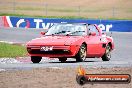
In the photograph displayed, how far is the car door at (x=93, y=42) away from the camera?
20.0 metres

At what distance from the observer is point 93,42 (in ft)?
66.6

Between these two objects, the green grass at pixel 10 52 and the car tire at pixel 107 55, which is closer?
the car tire at pixel 107 55

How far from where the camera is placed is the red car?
738 inches

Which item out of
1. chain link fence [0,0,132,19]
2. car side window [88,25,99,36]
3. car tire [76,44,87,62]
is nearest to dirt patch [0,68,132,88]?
car tire [76,44,87,62]

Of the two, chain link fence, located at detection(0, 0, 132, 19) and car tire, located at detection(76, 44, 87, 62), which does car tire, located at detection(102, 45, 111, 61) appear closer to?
car tire, located at detection(76, 44, 87, 62)

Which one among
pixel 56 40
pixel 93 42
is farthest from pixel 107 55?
pixel 56 40

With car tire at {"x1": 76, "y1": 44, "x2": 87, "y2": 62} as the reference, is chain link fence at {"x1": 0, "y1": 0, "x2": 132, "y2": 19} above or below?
below

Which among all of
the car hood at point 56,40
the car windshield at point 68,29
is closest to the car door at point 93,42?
the car windshield at point 68,29

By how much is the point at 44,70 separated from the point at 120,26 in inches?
1103

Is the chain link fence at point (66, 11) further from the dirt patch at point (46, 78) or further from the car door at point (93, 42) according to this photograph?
the dirt patch at point (46, 78)

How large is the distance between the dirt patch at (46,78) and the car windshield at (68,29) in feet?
13.9

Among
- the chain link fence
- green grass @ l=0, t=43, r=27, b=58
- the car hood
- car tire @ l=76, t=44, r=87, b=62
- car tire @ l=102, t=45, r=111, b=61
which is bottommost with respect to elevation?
the chain link fence

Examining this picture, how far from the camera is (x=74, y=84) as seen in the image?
1199 cm

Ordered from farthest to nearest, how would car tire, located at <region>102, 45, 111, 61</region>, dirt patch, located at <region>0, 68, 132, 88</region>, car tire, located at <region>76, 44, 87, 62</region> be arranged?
car tire, located at <region>102, 45, 111, 61</region> → car tire, located at <region>76, 44, 87, 62</region> → dirt patch, located at <region>0, 68, 132, 88</region>
